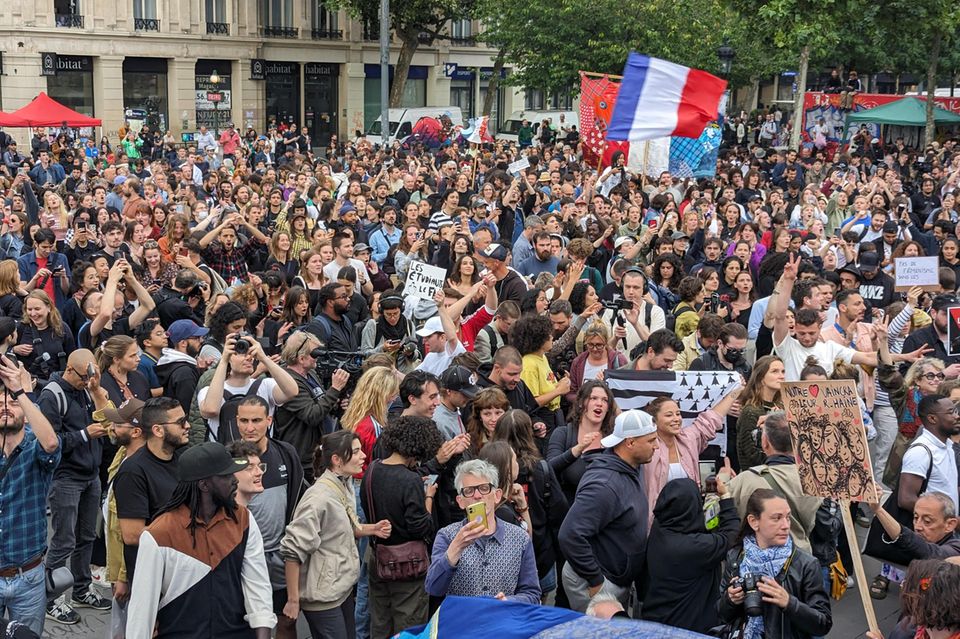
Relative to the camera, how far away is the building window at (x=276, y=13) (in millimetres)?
45938

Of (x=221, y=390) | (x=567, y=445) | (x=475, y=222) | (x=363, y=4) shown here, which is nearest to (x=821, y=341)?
(x=567, y=445)

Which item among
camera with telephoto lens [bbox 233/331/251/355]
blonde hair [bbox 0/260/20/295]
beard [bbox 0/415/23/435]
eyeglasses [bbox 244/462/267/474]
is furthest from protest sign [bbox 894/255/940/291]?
blonde hair [bbox 0/260/20/295]

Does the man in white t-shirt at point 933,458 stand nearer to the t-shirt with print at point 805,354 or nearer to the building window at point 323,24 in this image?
the t-shirt with print at point 805,354

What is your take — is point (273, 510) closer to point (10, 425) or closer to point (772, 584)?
point (10, 425)

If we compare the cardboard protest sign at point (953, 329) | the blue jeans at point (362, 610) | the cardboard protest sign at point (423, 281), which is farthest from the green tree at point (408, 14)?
the blue jeans at point (362, 610)

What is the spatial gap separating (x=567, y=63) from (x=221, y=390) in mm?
29421

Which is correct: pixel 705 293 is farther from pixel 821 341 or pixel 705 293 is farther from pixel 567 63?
pixel 567 63

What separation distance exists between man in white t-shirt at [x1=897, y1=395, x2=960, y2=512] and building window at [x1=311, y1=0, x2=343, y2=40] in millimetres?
43581

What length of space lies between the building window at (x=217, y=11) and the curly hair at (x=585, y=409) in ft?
133

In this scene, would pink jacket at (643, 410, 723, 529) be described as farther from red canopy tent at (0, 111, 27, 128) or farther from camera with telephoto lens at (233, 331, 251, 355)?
red canopy tent at (0, 111, 27, 128)

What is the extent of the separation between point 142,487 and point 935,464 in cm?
450

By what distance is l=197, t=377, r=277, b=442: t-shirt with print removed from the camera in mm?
6879

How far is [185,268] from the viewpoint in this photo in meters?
10.6

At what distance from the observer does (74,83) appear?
4097cm
